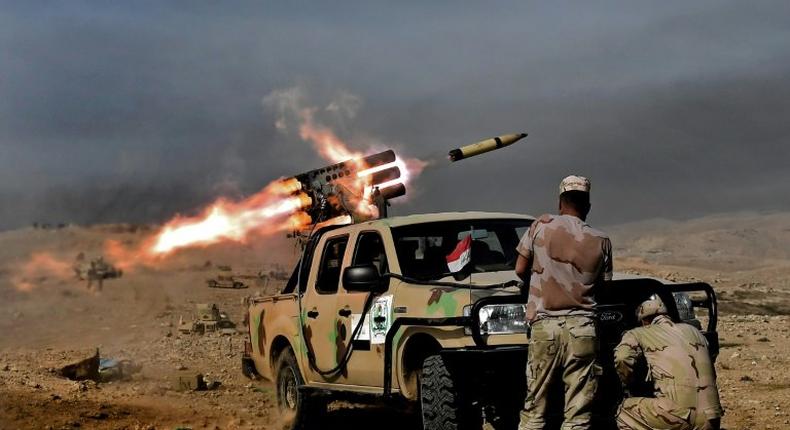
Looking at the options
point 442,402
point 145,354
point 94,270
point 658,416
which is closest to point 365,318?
point 442,402

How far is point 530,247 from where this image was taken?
20.5 ft

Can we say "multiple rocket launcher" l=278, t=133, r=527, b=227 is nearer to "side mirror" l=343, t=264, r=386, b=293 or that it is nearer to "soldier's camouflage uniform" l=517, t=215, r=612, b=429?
"side mirror" l=343, t=264, r=386, b=293

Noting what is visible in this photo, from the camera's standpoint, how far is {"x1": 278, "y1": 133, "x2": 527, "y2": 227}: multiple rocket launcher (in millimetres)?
11617

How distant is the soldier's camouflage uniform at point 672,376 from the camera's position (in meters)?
5.78

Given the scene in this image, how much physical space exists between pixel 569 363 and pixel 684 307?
1860 mm

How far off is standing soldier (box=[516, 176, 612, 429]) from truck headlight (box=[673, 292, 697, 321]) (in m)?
1.45

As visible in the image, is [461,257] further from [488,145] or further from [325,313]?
[488,145]

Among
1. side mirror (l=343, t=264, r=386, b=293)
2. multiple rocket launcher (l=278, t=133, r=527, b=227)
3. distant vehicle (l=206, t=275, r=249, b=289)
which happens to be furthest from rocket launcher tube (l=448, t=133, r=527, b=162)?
distant vehicle (l=206, t=275, r=249, b=289)

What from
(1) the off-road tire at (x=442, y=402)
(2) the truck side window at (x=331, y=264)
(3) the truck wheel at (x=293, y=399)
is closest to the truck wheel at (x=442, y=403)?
(1) the off-road tire at (x=442, y=402)

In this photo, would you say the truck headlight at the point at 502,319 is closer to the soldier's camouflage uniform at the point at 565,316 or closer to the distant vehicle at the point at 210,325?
the soldier's camouflage uniform at the point at 565,316

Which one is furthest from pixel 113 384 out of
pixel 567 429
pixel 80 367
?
pixel 567 429

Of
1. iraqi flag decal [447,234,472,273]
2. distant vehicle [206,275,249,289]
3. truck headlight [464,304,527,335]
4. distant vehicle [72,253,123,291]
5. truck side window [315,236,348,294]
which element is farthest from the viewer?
distant vehicle [206,275,249,289]

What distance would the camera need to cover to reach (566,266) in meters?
6.05

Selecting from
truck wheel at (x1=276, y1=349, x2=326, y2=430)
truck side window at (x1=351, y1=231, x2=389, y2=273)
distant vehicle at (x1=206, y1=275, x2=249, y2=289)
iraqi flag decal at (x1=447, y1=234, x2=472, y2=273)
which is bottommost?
truck wheel at (x1=276, y1=349, x2=326, y2=430)
